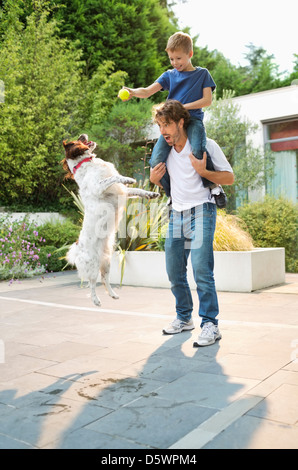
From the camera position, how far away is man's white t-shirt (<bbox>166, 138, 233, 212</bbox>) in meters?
3.87

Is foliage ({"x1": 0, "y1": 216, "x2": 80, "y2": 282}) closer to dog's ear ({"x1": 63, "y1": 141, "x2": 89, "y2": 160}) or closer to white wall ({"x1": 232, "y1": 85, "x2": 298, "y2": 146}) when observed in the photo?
dog's ear ({"x1": 63, "y1": 141, "x2": 89, "y2": 160})

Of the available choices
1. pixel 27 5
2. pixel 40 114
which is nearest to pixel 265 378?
pixel 40 114

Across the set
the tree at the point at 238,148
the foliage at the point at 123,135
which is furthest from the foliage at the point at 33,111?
the tree at the point at 238,148

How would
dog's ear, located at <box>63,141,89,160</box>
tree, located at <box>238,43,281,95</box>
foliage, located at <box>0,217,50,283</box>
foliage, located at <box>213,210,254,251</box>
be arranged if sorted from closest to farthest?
dog's ear, located at <box>63,141,89,160</box>, foliage, located at <box>213,210,254,251</box>, foliage, located at <box>0,217,50,283</box>, tree, located at <box>238,43,281,95</box>

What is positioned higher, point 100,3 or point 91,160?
Answer: point 100,3

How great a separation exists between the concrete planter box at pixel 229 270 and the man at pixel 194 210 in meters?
2.93

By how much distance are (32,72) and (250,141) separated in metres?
6.74

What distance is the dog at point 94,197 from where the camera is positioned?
3.23 m

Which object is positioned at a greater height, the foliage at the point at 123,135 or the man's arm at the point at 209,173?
the foliage at the point at 123,135

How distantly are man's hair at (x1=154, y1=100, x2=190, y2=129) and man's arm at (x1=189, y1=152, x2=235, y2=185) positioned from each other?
30 centimetres

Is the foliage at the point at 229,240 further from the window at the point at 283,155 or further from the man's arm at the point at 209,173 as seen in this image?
the window at the point at 283,155

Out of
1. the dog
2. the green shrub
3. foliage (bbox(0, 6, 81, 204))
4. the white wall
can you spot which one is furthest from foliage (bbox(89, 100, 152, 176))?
the dog
